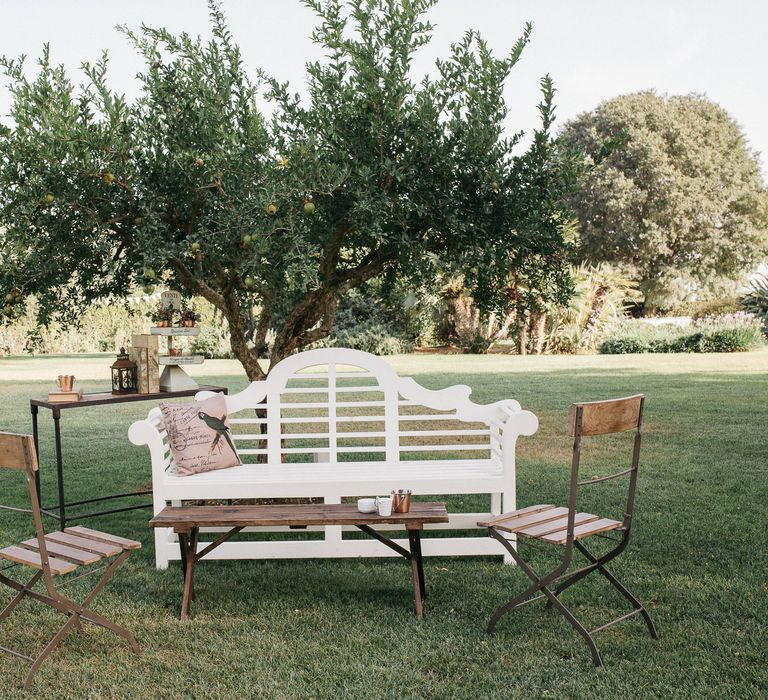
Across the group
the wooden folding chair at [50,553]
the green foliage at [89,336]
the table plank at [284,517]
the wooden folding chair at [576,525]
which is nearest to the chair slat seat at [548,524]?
the wooden folding chair at [576,525]

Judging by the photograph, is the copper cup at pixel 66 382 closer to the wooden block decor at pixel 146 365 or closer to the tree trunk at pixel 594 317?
the wooden block decor at pixel 146 365

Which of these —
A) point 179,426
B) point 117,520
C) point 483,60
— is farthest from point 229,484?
point 483,60

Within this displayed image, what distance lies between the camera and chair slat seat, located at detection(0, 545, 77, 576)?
3.54 metres

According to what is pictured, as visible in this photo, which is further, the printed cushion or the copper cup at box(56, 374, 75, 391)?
the copper cup at box(56, 374, 75, 391)

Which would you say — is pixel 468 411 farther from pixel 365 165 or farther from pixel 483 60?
pixel 483 60

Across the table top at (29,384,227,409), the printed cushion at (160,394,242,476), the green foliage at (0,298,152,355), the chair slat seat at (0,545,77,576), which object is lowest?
the green foliage at (0,298,152,355)

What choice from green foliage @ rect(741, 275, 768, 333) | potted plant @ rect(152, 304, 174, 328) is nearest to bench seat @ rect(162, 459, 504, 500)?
potted plant @ rect(152, 304, 174, 328)

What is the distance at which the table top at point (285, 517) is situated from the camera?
13.7 ft

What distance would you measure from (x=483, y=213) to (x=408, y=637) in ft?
9.59

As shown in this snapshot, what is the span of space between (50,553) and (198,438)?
5.28 feet

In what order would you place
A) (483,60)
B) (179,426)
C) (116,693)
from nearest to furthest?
(116,693), (179,426), (483,60)

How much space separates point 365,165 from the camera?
17.5ft

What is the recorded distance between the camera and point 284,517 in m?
4.23

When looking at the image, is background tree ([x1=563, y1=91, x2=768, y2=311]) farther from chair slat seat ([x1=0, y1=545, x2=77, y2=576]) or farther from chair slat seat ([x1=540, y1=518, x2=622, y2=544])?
chair slat seat ([x1=0, y1=545, x2=77, y2=576])
